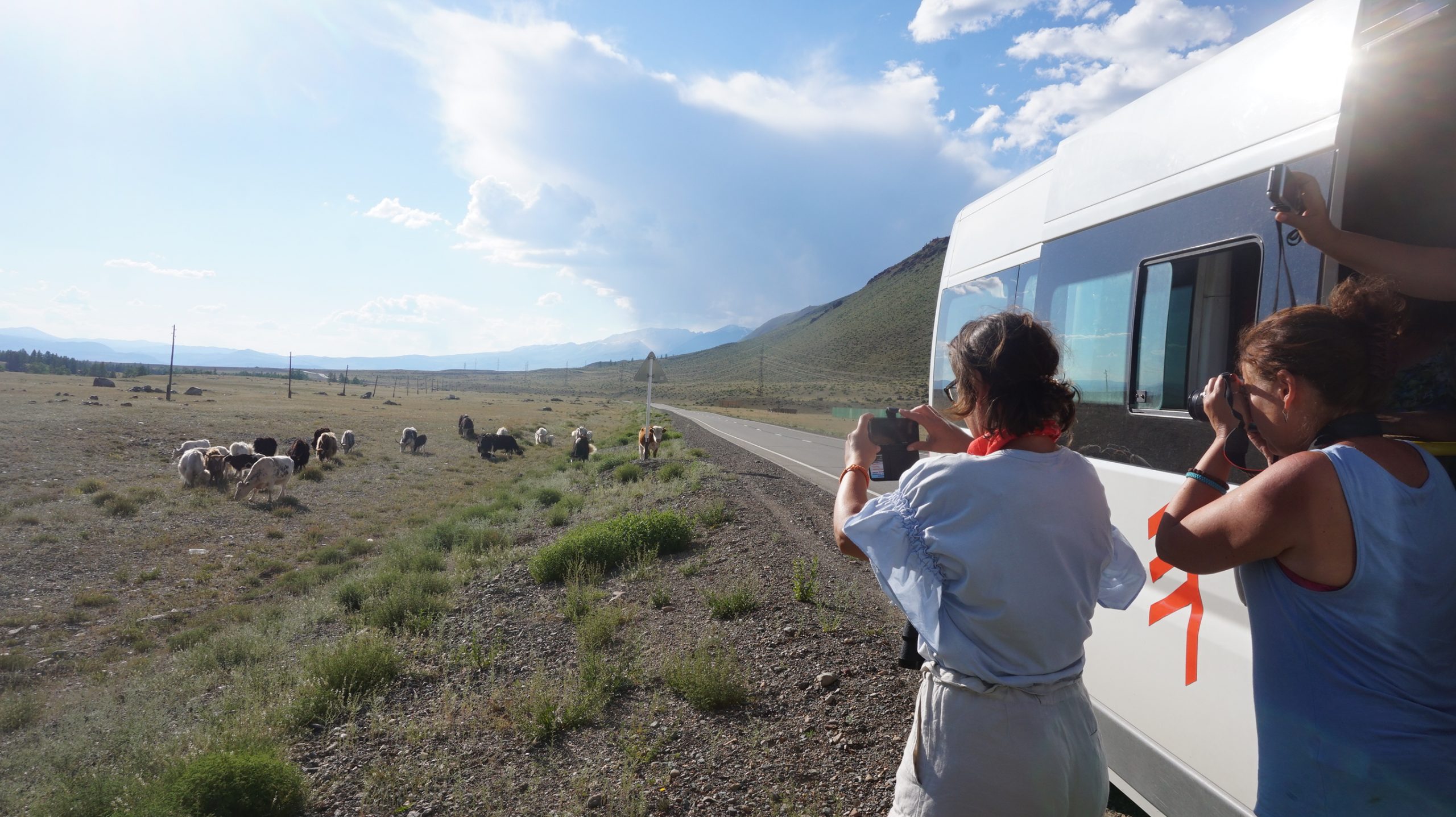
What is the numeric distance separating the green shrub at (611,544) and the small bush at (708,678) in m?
3.42

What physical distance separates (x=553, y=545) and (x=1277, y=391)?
8205mm

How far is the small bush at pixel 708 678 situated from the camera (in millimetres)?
4770

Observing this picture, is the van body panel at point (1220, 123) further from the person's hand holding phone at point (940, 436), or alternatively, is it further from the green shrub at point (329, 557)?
the green shrub at point (329, 557)

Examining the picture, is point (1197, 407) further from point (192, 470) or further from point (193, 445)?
point (193, 445)

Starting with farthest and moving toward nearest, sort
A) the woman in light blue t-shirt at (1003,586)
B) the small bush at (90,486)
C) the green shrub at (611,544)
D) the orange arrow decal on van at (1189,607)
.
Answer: the small bush at (90,486) < the green shrub at (611,544) < the orange arrow decal on van at (1189,607) < the woman in light blue t-shirt at (1003,586)

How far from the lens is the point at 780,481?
14.4 m

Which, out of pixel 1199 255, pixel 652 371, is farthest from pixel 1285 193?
pixel 652 371

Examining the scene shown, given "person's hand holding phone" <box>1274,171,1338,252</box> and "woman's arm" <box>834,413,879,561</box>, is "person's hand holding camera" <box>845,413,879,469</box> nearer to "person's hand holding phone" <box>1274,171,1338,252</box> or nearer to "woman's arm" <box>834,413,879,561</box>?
"woman's arm" <box>834,413,879,561</box>

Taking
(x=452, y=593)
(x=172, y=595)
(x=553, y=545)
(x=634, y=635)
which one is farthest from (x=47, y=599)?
(x=634, y=635)

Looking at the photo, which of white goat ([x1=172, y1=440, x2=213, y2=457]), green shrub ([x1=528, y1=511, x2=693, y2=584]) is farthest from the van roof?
white goat ([x1=172, y1=440, x2=213, y2=457])

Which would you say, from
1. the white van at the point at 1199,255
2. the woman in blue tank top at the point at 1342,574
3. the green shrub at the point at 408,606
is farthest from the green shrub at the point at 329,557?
the woman in blue tank top at the point at 1342,574

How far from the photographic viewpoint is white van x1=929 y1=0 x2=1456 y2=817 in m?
2.32

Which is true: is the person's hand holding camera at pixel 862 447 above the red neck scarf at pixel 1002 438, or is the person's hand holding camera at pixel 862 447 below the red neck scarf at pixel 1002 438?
below

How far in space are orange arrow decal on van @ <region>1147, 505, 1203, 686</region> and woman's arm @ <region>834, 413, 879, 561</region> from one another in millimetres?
1315
